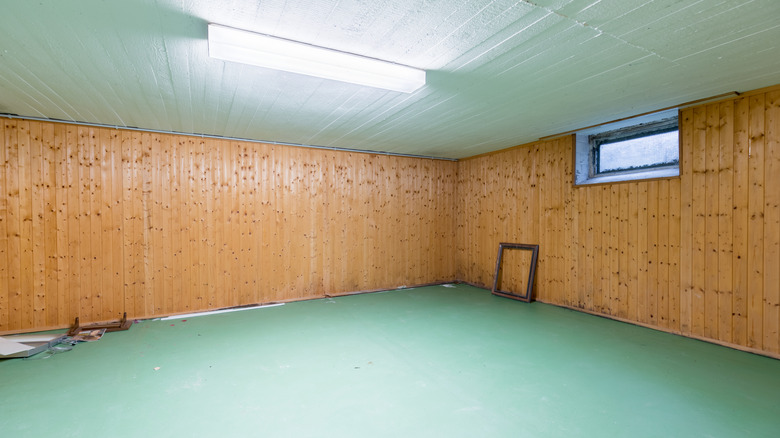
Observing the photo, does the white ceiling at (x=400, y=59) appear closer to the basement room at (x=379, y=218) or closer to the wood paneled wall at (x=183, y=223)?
the basement room at (x=379, y=218)

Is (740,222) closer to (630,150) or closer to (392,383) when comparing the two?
(630,150)

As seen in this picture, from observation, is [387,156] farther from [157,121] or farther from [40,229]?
[40,229]

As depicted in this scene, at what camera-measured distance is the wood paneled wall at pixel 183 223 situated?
152 inches

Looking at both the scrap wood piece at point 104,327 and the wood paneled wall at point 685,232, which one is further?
the scrap wood piece at point 104,327

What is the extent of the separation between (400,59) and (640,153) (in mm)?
3404

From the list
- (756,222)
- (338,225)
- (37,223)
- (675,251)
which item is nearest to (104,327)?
(37,223)

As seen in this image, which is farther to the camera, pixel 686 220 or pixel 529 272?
pixel 529 272

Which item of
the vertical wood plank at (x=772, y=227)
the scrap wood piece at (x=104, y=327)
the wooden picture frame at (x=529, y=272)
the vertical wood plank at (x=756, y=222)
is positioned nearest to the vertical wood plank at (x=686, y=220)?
the vertical wood plank at (x=756, y=222)

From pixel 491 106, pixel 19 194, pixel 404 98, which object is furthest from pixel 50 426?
pixel 491 106

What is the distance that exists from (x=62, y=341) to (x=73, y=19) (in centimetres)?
313

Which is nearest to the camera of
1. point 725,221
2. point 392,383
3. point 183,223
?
point 392,383

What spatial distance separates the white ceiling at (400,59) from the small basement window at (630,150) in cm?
52

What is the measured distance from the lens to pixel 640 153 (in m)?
4.16

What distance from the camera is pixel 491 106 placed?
11.3ft
